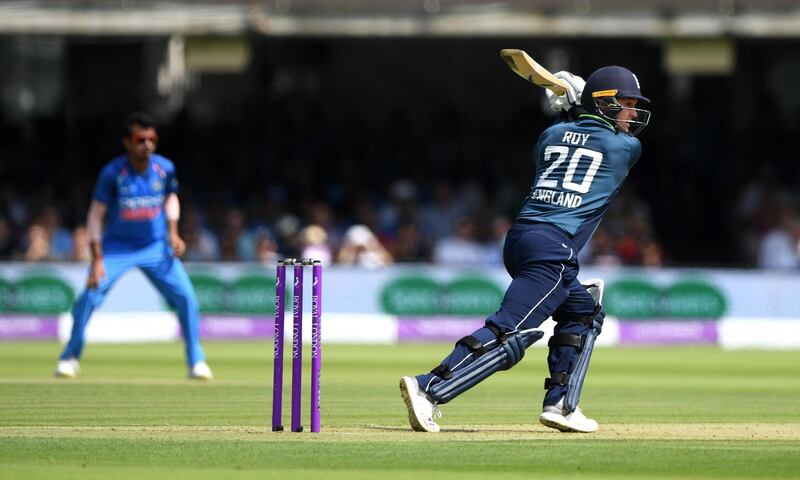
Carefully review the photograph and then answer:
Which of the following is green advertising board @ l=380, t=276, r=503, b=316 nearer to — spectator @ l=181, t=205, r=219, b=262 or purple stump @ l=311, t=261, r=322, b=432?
spectator @ l=181, t=205, r=219, b=262

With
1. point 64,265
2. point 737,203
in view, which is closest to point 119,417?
point 64,265

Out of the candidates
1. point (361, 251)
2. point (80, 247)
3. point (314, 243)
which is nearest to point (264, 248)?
point (314, 243)

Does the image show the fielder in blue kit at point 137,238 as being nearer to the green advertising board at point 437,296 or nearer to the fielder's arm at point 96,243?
the fielder's arm at point 96,243

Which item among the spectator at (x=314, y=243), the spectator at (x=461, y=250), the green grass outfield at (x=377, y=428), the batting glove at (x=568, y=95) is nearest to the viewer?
the green grass outfield at (x=377, y=428)

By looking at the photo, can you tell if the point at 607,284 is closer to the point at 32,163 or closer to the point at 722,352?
the point at 722,352

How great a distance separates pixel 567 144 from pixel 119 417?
3.03 metres

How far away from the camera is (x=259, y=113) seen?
2514 cm

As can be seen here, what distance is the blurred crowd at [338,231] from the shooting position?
64.5ft

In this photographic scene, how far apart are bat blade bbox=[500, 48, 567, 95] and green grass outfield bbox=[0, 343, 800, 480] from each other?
184cm

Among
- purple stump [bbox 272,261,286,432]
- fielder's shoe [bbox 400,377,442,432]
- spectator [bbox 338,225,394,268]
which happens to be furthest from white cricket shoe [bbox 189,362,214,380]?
spectator [bbox 338,225,394,268]

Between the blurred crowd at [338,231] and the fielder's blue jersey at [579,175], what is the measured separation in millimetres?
11607

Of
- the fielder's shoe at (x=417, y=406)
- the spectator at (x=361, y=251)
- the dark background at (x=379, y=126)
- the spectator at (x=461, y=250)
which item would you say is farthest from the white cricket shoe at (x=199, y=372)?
the dark background at (x=379, y=126)

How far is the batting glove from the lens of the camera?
7934 millimetres

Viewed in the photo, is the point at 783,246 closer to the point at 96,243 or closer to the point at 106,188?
the point at 106,188
